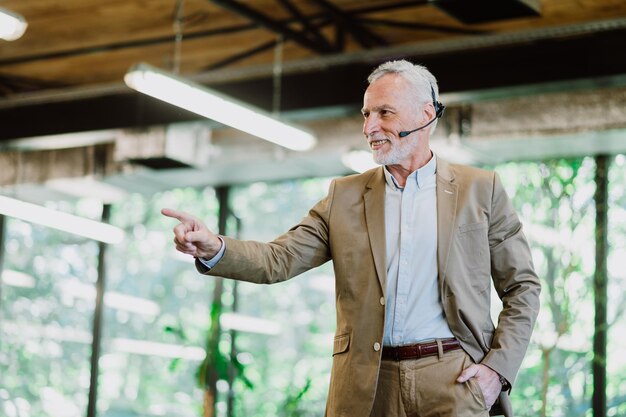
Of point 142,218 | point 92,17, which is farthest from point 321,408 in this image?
point 92,17

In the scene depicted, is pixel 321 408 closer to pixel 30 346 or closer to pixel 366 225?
pixel 30 346

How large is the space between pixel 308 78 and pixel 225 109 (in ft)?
5.29

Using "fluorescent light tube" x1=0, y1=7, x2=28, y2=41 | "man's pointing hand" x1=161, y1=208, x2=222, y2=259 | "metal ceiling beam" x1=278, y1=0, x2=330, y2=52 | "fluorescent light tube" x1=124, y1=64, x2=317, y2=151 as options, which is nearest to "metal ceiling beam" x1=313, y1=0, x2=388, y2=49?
"metal ceiling beam" x1=278, y1=0, x2=330, y2=52

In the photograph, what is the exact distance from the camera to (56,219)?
804 cm

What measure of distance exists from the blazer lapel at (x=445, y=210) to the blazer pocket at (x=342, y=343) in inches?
11.4

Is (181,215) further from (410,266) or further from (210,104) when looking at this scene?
(210,104)

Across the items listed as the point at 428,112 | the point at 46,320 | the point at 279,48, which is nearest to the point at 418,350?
the point at 428,112

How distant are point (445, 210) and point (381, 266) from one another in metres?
0.23

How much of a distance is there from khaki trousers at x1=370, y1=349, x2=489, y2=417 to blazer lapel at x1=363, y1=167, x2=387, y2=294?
0.21m

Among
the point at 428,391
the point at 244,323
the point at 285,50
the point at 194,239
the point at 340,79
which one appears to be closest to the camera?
the point at 194,239

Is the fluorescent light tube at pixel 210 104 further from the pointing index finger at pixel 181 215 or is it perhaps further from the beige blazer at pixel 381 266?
the pointing index finger at pixel 181 215

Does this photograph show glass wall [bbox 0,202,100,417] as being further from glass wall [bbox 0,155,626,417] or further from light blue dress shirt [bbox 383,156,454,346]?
light blue dress shirt [bbox 383,156,454,346]

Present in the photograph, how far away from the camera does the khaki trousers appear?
2.56 m

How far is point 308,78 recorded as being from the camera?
7238 millimetres
